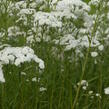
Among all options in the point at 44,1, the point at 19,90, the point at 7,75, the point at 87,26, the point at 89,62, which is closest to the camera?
the point at 19,90

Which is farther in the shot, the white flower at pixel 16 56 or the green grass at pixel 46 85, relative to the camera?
the green grass at pixel 46 85

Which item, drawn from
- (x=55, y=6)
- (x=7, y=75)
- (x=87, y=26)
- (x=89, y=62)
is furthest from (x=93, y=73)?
(x=7, y=75)

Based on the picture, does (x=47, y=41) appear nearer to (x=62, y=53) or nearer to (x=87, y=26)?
(x=62, y=53)

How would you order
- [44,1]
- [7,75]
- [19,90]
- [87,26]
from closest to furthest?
1. [19,90]
2. [7,75]
3. [87,26]
4. [44,1]

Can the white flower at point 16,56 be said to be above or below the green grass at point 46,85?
above

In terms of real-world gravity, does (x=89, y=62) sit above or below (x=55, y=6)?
below

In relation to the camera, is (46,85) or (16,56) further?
(46,85)

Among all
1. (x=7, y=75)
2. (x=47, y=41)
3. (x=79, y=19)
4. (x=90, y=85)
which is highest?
(x=79, y=19)

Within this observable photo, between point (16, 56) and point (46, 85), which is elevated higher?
point (16, 56)

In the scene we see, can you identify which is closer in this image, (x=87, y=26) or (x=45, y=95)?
(x=45, y=95)

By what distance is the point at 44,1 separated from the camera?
4207mm

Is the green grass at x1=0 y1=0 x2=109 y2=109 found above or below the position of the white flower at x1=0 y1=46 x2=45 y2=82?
below

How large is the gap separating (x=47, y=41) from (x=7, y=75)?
0.60 metres

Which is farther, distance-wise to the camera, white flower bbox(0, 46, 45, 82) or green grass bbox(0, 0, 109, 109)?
green grass bbox(0, 0, 109, 109)
